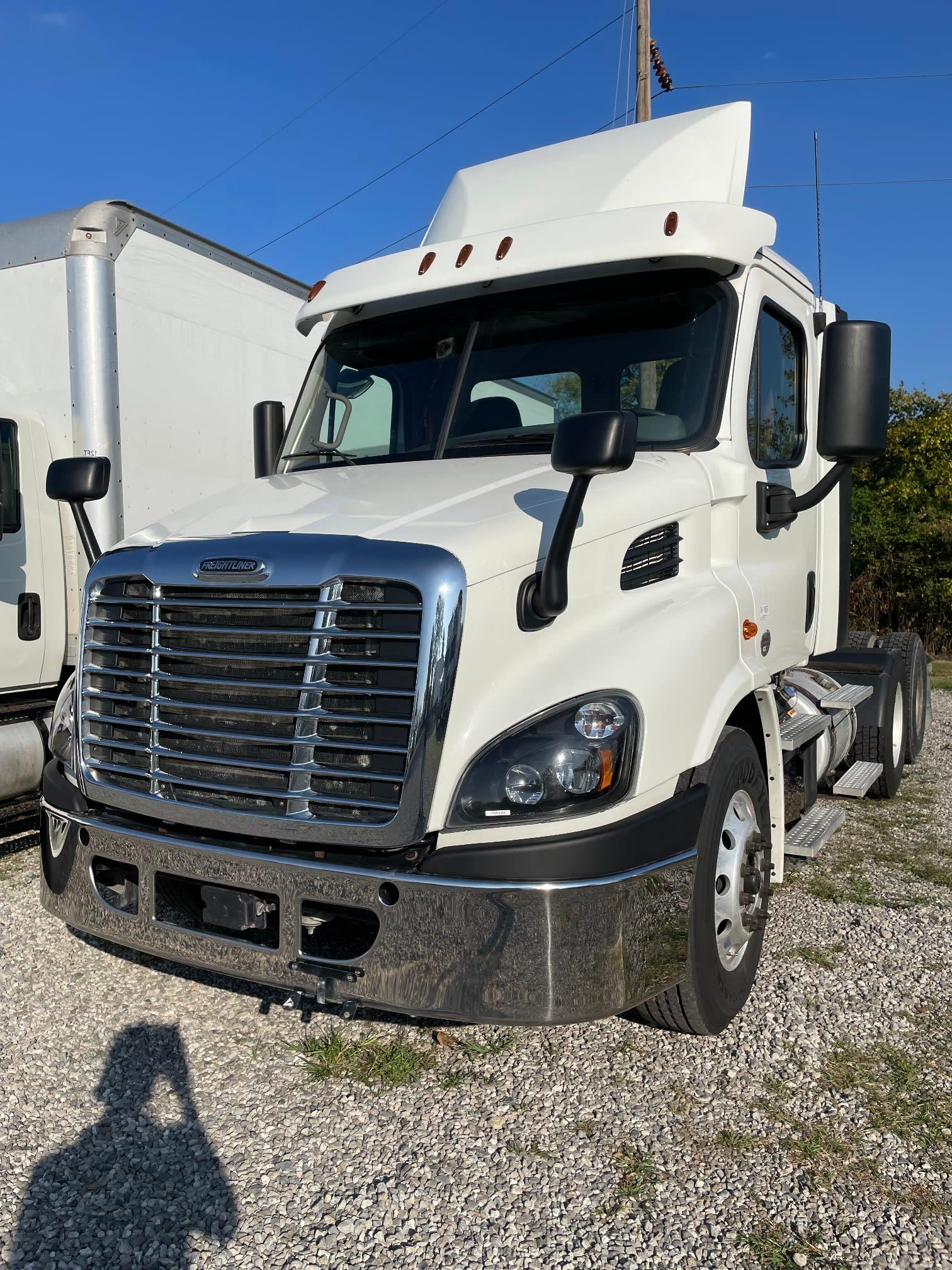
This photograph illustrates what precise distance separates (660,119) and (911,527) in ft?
44.5

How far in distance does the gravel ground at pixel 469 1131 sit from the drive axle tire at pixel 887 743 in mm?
2840

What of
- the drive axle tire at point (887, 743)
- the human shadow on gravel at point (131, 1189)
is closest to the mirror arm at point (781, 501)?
the human shadow on gravel at point (131, 1189)

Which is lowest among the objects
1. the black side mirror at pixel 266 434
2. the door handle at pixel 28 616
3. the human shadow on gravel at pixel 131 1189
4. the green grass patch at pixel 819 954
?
the human shadow on gravel at pixel 131 1189

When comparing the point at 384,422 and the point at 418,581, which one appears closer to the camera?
the point at 418,581

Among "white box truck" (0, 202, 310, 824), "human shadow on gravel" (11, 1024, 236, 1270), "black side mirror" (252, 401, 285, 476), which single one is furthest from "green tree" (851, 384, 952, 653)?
"human shadow on gravel" (11, 1024, 236, 1270)

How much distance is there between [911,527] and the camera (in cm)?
1647

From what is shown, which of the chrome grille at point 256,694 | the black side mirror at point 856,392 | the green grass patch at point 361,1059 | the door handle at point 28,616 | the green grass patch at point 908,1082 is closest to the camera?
the chrome grille at point 256,694

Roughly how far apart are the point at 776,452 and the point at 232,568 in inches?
97.3

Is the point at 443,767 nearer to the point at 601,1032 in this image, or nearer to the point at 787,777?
the point at 601,1032

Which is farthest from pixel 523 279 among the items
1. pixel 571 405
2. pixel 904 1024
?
pixel 904 1024

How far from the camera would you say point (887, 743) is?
275 inches

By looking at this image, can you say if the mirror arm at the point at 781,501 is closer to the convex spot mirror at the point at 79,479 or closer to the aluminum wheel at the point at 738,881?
the aluminum wheel at the point at 738,881

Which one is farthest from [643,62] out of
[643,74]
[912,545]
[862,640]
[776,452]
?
[776,452]

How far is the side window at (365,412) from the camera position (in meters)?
4.32
